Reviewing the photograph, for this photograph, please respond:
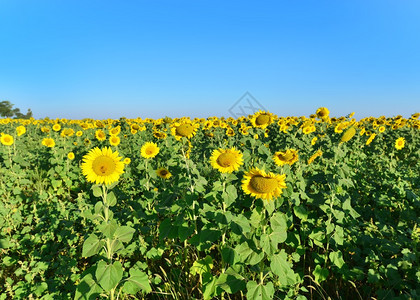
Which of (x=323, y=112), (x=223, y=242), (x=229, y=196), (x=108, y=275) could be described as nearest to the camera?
(x=108, y=275)

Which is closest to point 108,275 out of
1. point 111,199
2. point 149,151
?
point 111,199

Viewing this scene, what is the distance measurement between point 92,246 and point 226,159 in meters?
1.52

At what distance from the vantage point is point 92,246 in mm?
2068

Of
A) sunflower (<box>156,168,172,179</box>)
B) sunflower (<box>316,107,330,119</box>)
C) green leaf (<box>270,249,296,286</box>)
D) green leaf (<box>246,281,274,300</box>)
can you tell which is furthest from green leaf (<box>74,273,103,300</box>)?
sunflower (<box>316,107,330,119</box>)

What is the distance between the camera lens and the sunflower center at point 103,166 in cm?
238

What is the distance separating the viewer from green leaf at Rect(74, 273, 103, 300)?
6.51 feet

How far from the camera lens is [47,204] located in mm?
4516

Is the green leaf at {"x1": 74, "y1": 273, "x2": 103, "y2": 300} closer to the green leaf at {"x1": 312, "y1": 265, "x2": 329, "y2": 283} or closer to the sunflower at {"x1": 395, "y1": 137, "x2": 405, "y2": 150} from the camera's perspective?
the green leaf at {"x1": 312, "y1": 265, "x2": 329, "y2": 283}

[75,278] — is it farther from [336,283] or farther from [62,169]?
[62,169]

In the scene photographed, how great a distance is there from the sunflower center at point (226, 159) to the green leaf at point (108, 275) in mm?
1411

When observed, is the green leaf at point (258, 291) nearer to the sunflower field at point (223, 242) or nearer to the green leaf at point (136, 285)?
the sunflower field at point (223, 242)

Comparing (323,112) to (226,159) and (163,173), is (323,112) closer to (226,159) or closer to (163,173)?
(163,173)

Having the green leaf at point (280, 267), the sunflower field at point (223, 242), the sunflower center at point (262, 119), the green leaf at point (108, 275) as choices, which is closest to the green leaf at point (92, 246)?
the sunflower field at point (223, 242)

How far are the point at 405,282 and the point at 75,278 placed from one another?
3.44 m
